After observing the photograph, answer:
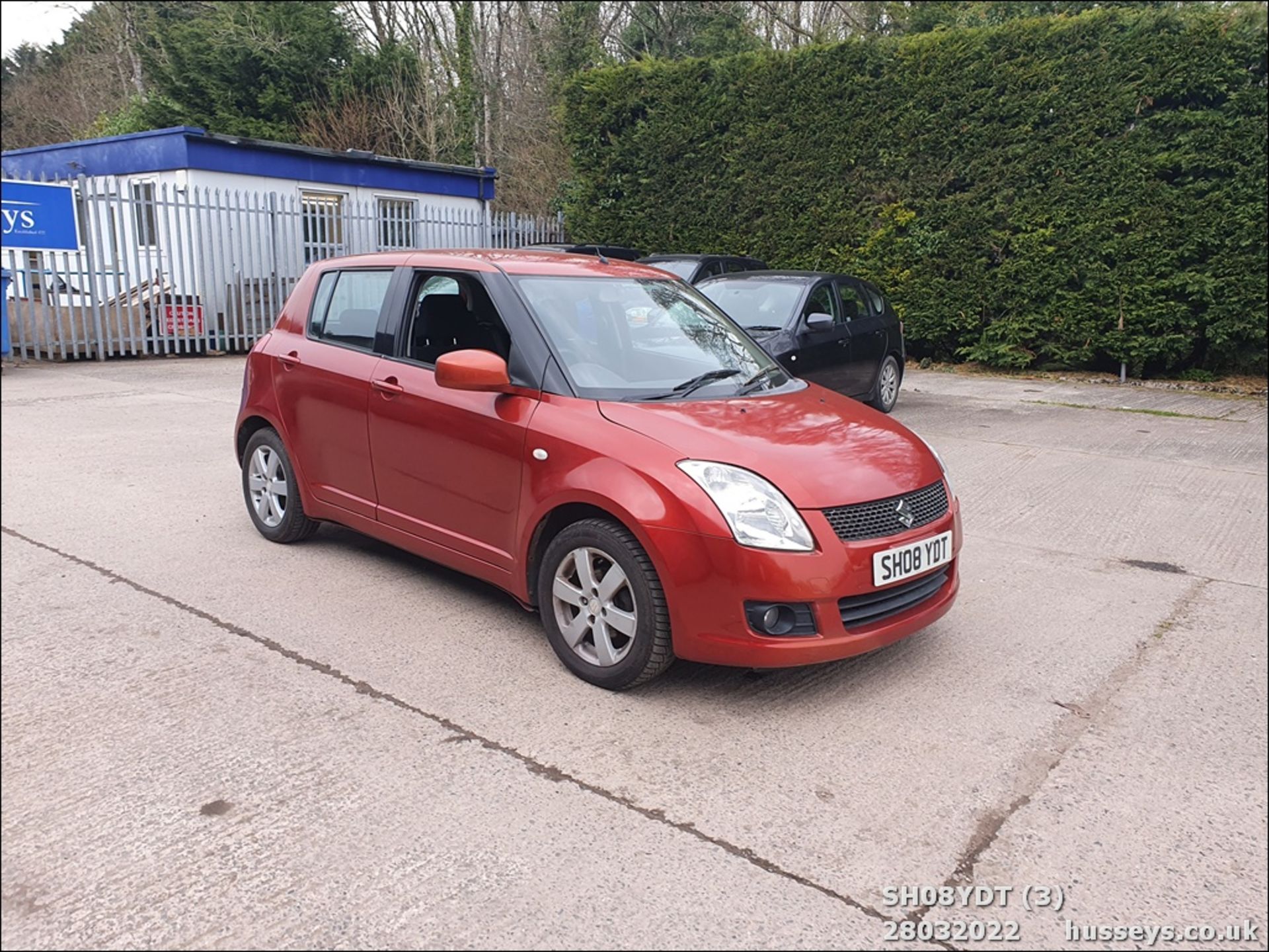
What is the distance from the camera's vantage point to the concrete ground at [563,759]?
2.55m

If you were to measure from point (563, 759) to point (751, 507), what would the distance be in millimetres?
1083

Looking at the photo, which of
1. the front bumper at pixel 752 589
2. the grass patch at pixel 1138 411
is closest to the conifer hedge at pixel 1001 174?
the grass patch at pixel 1138 411

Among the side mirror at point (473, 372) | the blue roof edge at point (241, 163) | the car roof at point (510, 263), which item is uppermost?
the blue roof edge at point (241, 163)

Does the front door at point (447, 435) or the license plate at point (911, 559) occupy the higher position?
the front door at point (447, 435)

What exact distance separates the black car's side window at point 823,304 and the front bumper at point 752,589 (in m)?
6.41

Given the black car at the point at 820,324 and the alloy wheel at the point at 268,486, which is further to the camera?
the black car at the point at 820,324

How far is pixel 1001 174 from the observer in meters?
14.2

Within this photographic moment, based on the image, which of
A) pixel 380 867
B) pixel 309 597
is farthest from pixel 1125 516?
pixel 380 867

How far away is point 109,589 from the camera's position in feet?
15.4

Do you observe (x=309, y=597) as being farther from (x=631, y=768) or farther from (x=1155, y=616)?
(x=1155, y=616)

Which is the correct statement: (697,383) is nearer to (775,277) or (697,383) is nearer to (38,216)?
(775,277)

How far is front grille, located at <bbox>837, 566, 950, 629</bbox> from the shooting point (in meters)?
3.63

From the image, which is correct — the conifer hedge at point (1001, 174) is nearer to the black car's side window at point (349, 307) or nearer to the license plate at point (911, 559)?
the license plate at point (911, 559)

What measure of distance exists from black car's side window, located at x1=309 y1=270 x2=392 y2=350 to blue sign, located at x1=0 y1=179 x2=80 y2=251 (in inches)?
381
